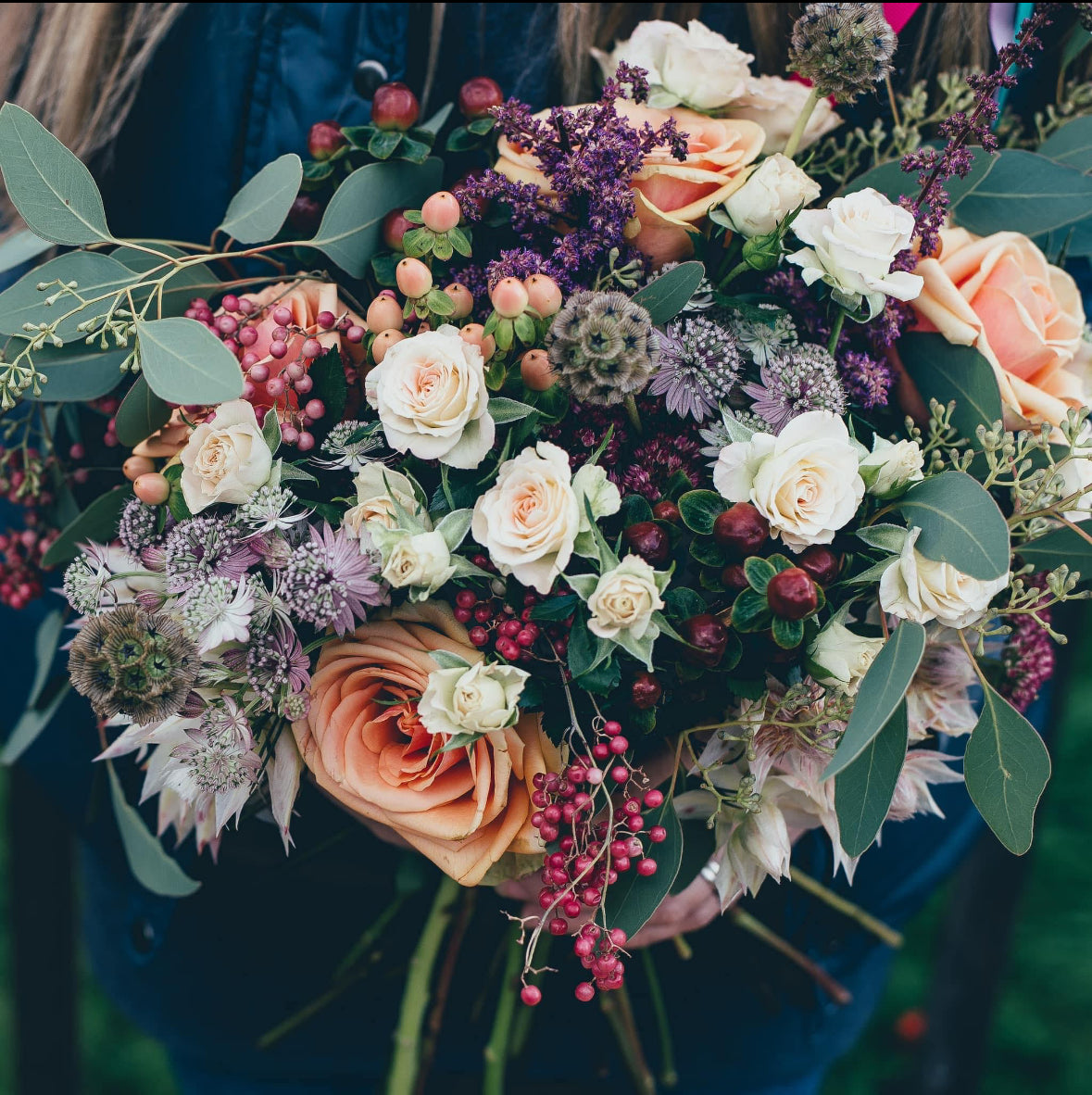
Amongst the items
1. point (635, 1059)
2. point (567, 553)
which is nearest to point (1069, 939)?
point (635, 1059)

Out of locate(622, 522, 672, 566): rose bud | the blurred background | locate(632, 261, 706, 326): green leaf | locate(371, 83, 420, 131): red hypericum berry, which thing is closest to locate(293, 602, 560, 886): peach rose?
locate(622, 522, 672, 566): rose bud

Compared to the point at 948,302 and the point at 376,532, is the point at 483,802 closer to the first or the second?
the point at 376,532

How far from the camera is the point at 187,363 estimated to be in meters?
0.53

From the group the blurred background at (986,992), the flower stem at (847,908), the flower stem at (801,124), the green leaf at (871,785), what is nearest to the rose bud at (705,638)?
the green leaf at (871,785)

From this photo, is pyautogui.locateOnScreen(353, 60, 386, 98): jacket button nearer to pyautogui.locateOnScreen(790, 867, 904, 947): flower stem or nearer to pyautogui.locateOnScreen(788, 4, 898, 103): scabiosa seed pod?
pyautogui.locateOnScreen(788, 4, 898, 103): scabiosa seed pod

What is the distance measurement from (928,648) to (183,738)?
478 millimetres

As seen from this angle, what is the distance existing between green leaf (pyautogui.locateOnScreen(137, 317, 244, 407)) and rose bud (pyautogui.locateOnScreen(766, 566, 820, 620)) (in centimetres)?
30

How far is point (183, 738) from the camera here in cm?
60

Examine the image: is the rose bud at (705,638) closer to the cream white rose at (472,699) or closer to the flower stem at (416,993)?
the cream white rose at (472,699)

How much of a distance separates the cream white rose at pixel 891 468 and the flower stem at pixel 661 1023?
562 mm

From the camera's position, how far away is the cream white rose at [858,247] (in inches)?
22.0

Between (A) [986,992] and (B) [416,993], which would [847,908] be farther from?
(A) [986,992]

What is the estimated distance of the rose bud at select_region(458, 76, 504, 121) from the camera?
0.68 metres

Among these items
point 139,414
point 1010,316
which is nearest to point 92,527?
point 139,414
